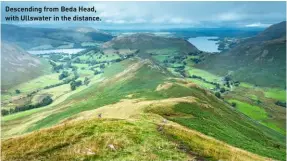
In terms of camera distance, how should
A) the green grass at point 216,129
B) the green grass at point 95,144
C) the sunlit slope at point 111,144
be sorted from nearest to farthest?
the green grass at point 95,144, the sunlit slope at point 111,144, the green grass at point 216,129

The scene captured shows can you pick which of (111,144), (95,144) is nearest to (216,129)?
(111,144)

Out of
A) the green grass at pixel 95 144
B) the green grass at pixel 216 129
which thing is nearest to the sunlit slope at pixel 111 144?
the green grass at pixel 95 144

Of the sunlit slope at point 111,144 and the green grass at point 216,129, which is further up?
the sunlit slope at point 111,144

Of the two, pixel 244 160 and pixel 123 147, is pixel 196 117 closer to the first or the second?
pixel 244 160

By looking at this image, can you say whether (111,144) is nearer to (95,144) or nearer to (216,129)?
(95,144)

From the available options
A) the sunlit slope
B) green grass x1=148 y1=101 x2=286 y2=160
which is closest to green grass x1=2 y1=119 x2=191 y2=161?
the sunlit slope

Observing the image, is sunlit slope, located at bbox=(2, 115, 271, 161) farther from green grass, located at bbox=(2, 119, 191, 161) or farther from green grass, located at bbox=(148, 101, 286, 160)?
green grass, located at bbox=(148, 101, 286, 160)

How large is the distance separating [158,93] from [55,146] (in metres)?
106

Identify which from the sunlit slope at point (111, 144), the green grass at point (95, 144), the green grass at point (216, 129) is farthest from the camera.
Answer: the green grass at point (216, 129)

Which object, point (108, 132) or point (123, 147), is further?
point (108, 132)

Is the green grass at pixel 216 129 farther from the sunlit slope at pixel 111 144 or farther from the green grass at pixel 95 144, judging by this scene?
the green grass at pixel 95 144

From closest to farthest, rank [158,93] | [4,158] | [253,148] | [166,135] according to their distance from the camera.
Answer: [4,158] → [166,135] → [253,148] → [158,93]

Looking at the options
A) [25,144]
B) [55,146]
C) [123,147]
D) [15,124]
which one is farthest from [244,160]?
[15,124]

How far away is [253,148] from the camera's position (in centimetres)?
8350
